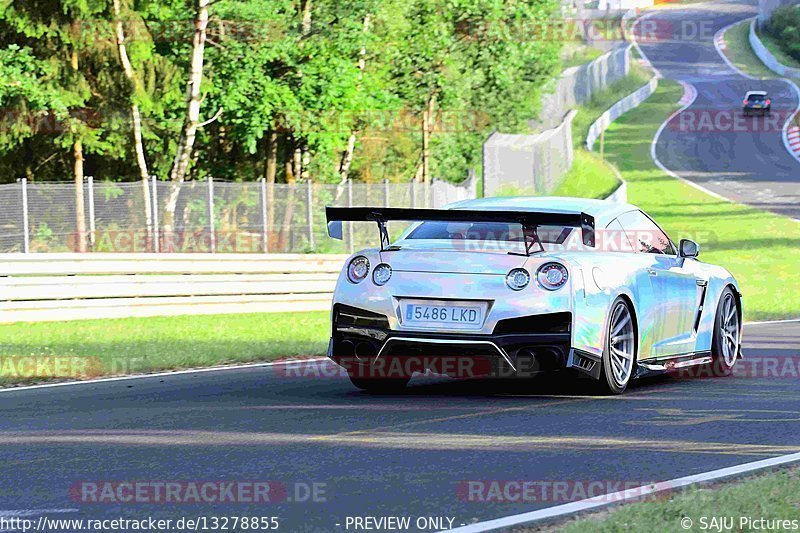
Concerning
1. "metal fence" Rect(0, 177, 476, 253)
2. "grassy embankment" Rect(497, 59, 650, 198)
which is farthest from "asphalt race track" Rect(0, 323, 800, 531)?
"grassy embankment" Rect(497, 59, 650, 198)

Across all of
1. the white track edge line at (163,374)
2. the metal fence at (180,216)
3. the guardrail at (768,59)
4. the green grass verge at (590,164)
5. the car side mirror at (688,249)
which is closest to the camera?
the car side mirror at (688,249)

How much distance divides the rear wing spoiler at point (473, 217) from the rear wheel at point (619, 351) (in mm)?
635

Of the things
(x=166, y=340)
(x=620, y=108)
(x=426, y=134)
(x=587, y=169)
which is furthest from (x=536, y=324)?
(x=620, y=108)

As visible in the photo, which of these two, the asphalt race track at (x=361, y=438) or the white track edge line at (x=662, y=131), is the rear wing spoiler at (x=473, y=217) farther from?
the white track edge line at (x=662, y=131)

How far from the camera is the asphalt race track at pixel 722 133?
51438 millimetres

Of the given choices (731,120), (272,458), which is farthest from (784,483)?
(731,120)

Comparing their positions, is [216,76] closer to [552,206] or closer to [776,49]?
[552,206]

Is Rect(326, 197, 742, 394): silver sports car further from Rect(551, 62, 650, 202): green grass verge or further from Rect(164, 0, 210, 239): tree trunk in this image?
Rect(551, 62, 650, 202): green grass verge

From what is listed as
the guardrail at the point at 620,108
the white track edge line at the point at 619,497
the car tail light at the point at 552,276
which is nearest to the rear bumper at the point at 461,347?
the car tail light at the point at 552,276

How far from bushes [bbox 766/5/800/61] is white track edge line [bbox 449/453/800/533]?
333 ft

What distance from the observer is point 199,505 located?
611cm

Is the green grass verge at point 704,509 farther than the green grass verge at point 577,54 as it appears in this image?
No

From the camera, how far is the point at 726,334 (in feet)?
39.4

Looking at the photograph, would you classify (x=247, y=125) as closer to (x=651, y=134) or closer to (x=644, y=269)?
(x=644, y=269)
